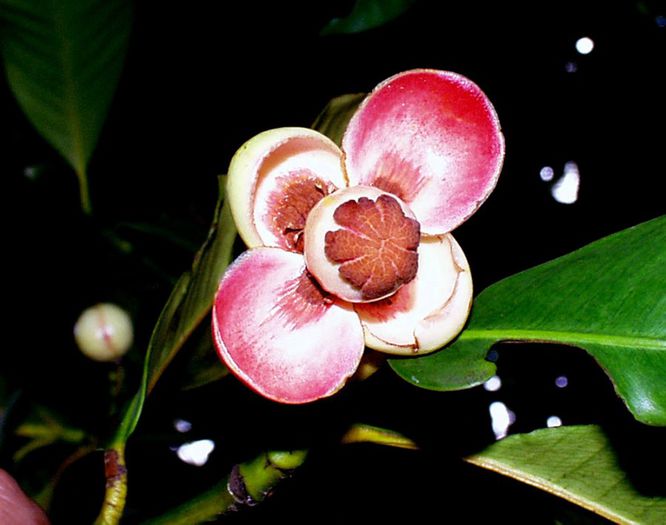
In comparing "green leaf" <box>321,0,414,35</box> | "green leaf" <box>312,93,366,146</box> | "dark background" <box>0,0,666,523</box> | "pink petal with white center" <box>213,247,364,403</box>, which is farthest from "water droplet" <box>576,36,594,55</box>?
"pink petal with white center" <box>213,247,364,403</box>

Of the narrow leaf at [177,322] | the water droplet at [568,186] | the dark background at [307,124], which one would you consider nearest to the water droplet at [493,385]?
the dark background at [307,124]

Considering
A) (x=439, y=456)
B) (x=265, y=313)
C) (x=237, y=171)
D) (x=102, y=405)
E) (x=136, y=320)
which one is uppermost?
(x=237, y=171)

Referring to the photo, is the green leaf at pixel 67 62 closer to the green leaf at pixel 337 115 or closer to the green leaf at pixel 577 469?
the green leaf at pixel 337 115

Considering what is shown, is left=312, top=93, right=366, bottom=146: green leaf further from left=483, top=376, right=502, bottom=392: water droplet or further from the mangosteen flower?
left=483, top=376, right=502, bottom=392: water droplet

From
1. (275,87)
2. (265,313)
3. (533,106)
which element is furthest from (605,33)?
(265,313)

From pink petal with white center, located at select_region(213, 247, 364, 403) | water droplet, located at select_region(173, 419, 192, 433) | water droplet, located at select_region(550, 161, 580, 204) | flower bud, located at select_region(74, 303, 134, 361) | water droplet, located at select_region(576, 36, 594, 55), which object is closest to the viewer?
pink petal with white center, located at select_region(213, 247, 364, 403)

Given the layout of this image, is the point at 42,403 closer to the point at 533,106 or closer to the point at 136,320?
the point at 136,320
